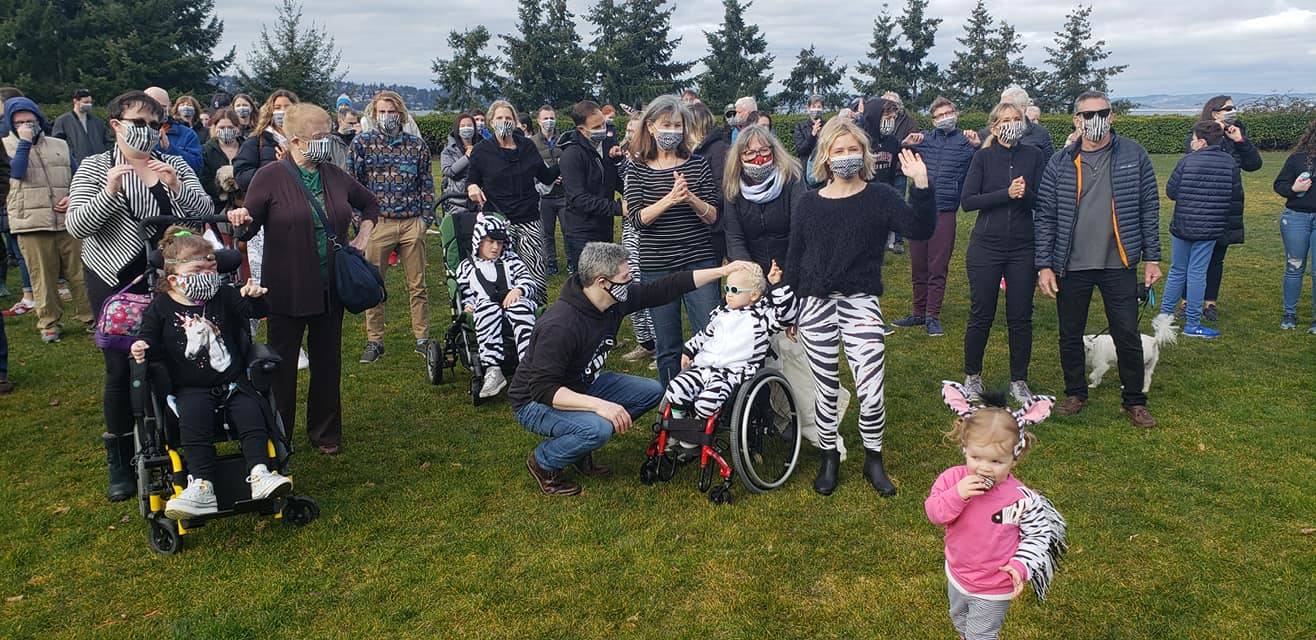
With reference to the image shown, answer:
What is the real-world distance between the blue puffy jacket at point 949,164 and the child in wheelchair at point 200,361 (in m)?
6.30

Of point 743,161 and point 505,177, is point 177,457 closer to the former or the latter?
point 743,161

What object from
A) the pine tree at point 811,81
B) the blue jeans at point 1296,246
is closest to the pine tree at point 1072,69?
the pine tree at point 811,81

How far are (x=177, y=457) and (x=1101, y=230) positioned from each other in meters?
5.43

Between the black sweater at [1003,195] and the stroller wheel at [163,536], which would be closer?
the stroller wheel at [163,536]

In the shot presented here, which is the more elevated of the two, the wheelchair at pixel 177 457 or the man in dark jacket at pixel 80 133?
the man in dark jacket at pixel 80 133

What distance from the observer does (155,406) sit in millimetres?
4227

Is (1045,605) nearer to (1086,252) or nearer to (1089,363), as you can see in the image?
(1086,252)

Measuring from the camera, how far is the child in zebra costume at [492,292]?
6.32 meters

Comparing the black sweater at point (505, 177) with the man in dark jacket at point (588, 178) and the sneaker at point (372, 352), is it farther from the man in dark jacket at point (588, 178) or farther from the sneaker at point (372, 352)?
the sneaker at point (372, 352)

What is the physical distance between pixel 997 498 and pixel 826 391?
2.00 metres

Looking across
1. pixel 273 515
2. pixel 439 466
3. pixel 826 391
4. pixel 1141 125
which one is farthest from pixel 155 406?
pixel 1141 125

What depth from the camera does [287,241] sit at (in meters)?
4.95

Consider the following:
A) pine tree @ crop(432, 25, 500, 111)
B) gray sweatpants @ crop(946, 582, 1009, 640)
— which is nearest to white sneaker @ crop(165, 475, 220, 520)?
gray sweatpants @ crop(946, 582, 1009, 640)

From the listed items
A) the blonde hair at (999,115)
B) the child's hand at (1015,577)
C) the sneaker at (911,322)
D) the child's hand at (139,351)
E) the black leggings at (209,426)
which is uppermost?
the blonde hair at (999,115)
